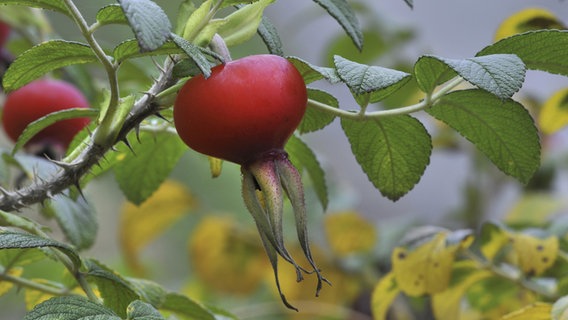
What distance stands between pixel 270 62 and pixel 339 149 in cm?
285

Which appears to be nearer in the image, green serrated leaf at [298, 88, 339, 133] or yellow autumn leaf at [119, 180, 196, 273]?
green serrated leaf at [298, 88, 339, 133]

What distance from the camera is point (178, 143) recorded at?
855mm

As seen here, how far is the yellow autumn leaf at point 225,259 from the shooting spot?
1.67 m

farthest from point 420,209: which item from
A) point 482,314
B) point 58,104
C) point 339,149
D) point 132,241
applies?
point 58,104

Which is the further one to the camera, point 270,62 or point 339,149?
point 339,149

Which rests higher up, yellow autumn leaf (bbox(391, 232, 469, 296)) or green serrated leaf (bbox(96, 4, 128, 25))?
green serrated leaf (bbox(96, 4, 128, 25))

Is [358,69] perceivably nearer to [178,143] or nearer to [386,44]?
[178,143]

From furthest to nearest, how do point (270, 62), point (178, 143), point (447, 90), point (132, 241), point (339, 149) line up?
point (339, 149) → point (132, 241) → point (178, 143) → point (447, 90) → point (270, 62)

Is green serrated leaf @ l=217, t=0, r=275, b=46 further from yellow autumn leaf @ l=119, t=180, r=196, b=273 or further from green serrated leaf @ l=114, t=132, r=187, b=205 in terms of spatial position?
yellow autumn leaf @ l=119, t=180, r=196, b=273

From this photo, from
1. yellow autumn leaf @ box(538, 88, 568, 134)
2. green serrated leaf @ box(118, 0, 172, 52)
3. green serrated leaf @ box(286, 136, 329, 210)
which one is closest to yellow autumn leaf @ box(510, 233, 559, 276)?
yellow autumn leaf @ box(538, 88, 568, 134)

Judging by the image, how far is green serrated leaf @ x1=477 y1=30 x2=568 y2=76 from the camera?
2.09 ft

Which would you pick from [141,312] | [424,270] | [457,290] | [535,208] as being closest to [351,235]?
[535,208]

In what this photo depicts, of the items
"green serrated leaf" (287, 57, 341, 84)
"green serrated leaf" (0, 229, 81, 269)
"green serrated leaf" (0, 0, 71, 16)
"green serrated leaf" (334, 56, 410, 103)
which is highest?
"green serrated leaf" (0, 0, 71, 16)

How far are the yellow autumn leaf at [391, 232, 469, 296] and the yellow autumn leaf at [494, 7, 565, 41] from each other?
0.84 feet
